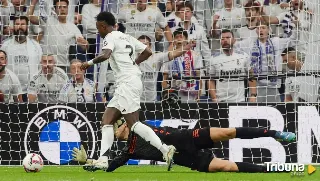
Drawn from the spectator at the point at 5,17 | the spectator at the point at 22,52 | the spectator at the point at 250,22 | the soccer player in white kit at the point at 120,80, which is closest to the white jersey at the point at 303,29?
the spectator at the point at 250,22

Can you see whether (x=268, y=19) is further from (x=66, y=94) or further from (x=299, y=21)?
(x=66, y=94)

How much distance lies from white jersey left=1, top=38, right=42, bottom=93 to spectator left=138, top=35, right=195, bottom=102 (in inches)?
78.0

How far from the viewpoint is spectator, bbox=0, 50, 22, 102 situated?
14.3 m

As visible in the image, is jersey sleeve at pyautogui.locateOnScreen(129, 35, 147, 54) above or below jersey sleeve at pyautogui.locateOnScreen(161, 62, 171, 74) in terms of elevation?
above

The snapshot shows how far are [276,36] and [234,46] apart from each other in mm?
810

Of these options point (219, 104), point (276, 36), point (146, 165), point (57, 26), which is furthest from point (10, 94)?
point (276, 36)

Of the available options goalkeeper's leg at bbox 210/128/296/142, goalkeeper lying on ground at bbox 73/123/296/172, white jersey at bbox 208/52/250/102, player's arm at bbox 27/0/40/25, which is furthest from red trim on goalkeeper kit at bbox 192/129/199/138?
player's arm at bbox 27/0/40/25

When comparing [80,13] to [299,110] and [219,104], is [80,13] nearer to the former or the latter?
[219,104]

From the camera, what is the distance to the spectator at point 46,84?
1435cm

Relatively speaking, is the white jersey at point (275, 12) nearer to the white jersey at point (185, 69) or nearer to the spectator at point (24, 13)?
the white jersey at point (185, 69)

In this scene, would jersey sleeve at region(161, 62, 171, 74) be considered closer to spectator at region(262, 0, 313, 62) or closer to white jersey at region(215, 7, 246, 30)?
white jersey at region(215, 7, 246, 30)

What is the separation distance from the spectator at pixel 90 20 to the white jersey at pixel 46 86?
3.21 ft

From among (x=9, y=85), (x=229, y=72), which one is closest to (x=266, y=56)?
(x=229, y=72)

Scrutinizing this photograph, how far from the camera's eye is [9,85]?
14.4 metres
